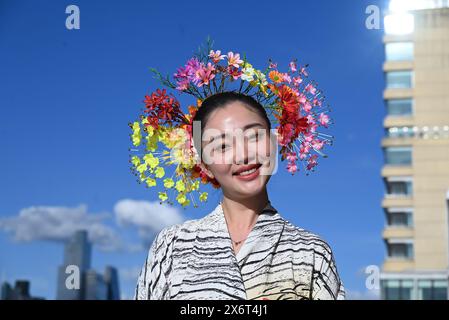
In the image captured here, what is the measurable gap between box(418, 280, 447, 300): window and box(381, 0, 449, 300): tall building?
113mm

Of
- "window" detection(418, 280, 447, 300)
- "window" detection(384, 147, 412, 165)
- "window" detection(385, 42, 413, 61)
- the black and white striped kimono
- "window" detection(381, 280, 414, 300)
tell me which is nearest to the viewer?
the black and white striped kimono

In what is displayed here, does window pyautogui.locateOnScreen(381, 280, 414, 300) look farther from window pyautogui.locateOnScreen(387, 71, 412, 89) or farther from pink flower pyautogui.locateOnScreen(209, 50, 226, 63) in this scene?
pink flower pyautogui.locateOnScreen(209, 50, 226, 63)

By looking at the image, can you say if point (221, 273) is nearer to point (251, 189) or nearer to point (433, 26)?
point (251, 189)

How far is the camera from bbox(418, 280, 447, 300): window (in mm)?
19978

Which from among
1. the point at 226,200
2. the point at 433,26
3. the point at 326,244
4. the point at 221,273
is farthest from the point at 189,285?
the point at 433,26

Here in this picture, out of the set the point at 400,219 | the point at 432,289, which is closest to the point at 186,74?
the point at 432,289

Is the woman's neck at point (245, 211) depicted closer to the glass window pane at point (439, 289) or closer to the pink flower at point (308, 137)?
the pink flower at point (308, 137)

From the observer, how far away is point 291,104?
2633 millimetres

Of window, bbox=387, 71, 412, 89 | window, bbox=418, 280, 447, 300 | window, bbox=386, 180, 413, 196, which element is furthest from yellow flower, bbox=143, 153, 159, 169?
window, bbox=387, 71, 412, 89

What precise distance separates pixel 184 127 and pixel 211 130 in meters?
0.19

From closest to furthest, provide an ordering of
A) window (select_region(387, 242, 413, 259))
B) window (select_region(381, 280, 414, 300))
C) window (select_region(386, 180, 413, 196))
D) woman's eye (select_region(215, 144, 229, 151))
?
1. woman's eye (select_region(215, 144, 229, 151))
2. window (select_region(381, 280, 414, 300))
3. window (select_region(387, 242, 413, 259))
4. window (select_region(386, 180, 413, 196))

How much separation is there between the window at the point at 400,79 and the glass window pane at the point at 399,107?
0.46 meters

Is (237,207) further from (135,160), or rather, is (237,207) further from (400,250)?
(400,250)

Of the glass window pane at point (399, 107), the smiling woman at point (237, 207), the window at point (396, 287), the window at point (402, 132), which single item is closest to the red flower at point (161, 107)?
the smiling woman at point (237, 207)
